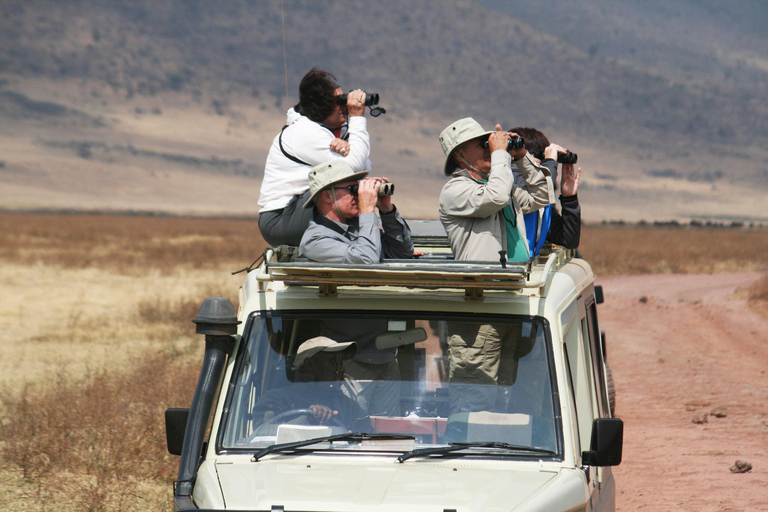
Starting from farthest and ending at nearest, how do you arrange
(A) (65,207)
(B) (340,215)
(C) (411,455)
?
(A) (65,207) → (B) (340,215) → (C) (411,455)

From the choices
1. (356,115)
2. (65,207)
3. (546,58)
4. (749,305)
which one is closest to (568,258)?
(356,115)

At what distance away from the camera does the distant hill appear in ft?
418

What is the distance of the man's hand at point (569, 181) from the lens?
21.9 ft

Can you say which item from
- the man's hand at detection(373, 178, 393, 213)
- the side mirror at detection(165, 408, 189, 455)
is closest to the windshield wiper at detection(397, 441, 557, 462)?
the side mirror at detection(165, 408, 189, 455)

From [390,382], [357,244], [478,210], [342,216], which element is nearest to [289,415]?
[390,382]

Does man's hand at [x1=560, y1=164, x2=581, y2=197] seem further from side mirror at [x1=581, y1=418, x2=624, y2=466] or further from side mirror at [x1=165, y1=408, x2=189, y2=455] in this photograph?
side mirror at [x1=165, y1=408, x2=189, y2=455]

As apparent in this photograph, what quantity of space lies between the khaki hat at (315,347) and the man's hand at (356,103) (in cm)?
181

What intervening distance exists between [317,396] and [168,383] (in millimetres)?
6240

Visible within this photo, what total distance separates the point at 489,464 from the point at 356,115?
2490 mm

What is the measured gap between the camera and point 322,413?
450cm

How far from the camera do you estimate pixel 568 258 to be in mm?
6250

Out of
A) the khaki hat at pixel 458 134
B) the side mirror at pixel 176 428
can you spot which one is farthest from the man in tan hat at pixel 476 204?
the side mirror at pixel 176 428

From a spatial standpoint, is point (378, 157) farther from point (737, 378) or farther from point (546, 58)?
point (737, 378)

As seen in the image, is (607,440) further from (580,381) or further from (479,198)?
(479,198)
